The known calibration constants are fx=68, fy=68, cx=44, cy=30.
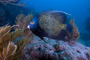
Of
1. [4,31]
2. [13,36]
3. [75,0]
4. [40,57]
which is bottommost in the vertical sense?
[40,57]

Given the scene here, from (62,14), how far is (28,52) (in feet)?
6.07

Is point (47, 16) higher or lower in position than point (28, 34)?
higher

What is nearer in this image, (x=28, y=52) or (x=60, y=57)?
(x=60, y=57)

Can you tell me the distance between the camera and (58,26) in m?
2.54

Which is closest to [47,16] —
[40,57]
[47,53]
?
[47,53]

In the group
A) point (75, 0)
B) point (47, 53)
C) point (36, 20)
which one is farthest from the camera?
point (75, 0)

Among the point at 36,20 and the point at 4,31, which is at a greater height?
the point at 36,20

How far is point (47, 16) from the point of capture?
8.12 ft

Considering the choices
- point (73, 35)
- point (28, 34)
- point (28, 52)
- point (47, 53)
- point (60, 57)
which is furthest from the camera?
point (73, 35)

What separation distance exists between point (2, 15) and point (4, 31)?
777 centimetres

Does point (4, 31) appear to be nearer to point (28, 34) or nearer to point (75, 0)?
point (28, 34)

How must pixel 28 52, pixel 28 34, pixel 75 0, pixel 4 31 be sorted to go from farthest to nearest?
pixel 75 0
pixel 28 34
pixel 28 52
pixel 4 31

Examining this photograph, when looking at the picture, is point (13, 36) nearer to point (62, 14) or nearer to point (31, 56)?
point (31, 56)

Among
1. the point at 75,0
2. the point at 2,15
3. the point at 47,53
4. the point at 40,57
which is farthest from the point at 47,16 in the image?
the point at 75,0
